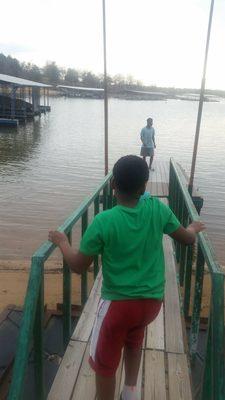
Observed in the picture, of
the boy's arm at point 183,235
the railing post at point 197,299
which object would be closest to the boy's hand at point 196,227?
the boy's arm at point 183,235

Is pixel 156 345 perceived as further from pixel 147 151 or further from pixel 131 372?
pixel 147 151

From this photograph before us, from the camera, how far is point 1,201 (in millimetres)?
13133

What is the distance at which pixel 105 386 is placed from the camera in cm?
232

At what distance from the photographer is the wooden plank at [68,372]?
2.66 meters

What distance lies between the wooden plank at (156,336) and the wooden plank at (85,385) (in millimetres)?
522

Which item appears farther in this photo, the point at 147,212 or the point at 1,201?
the point at 1,201

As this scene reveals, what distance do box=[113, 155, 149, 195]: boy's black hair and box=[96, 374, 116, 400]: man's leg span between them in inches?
36.8

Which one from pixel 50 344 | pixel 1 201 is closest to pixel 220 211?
pixel 1 201

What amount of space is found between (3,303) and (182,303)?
101 inches

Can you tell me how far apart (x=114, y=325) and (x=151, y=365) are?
3.20 ft

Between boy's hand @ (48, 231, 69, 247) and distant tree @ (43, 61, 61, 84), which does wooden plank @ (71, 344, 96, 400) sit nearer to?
→ boy's hand @ (48, 231, 69, 247)

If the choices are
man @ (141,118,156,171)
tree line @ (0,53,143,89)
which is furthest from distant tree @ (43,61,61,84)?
man @ (141,118,156,171)

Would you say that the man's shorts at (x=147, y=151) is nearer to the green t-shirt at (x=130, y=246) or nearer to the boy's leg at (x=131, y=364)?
the boy's leg at (x=131, y=364)

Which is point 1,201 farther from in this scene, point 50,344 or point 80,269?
point 80,269
